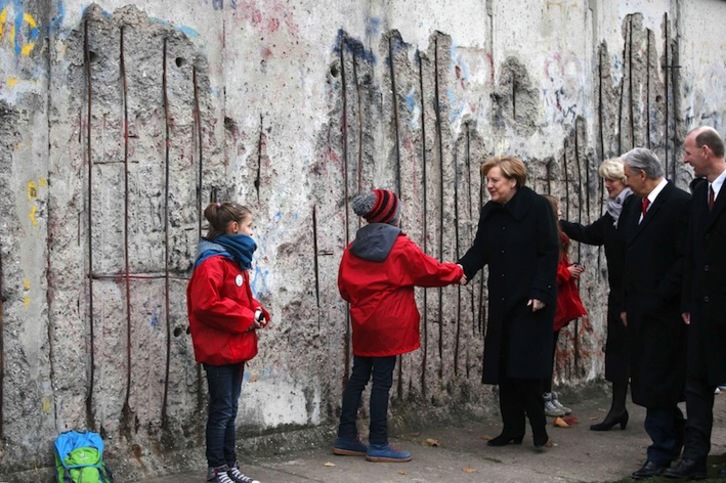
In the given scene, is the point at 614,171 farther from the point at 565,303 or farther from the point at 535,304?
the point at 535,304

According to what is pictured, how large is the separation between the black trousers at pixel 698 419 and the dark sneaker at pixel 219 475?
2353 millimetres

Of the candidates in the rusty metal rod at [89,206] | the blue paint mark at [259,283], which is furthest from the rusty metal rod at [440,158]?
the rusty metal rod at [89,206]

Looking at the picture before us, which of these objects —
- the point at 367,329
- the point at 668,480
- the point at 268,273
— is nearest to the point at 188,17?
the point at 268,273

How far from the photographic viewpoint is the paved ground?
6152 millimetres

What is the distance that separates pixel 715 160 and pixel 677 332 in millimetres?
927

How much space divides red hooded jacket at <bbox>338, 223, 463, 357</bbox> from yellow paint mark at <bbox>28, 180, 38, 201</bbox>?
176 cm

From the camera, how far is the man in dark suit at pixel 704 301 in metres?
5.98

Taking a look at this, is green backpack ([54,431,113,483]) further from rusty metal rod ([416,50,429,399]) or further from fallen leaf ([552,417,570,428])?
fallen leaf ([552,417,570,428])

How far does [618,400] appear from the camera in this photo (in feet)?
24.7

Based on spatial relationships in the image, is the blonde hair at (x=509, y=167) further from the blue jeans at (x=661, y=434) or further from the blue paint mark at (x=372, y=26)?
the blue jeans at (x=661, y=434)

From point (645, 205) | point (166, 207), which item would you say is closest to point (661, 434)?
point (645, 205)

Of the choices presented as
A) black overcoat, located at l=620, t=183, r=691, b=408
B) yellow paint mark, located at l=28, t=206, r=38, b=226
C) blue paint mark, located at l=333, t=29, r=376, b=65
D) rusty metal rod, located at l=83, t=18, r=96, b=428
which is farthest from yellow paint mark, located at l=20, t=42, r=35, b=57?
black overcoat, located at l=620, t=183, r=691, b=408

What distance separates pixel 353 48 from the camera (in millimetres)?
7133

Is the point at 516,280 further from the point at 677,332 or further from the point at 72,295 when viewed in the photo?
the point at 72,295
